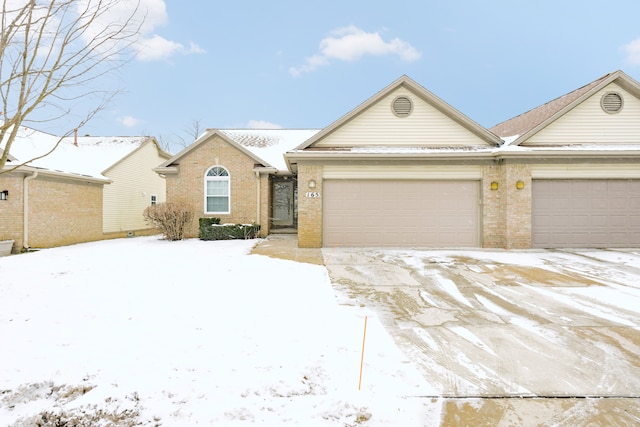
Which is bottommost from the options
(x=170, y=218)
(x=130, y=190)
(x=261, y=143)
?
(x=170, y=218)

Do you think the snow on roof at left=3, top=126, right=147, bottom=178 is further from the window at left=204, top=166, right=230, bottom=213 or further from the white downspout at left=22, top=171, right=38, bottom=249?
the window at left=204, top=166, right=230, bottom=213

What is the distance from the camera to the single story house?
36.9ft

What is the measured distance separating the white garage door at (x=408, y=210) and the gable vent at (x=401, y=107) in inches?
99.3

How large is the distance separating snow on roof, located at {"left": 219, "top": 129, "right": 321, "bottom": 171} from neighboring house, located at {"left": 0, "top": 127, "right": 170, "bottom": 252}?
594 centimetres

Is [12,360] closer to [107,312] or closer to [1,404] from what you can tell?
[1,404]

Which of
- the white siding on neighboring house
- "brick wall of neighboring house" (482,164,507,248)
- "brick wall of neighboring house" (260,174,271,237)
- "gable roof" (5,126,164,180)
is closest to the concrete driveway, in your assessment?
"brick wall of neighboring house" (482,164,507,248)

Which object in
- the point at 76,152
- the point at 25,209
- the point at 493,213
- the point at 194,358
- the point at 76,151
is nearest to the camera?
the point at 194,358

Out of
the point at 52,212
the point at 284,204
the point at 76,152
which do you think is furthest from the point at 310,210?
the point at 76,152

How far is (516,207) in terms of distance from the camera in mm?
11219

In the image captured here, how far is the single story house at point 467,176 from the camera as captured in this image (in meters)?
11.2

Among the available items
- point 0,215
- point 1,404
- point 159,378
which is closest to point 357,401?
point 159,378

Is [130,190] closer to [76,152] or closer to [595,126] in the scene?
[76,152]

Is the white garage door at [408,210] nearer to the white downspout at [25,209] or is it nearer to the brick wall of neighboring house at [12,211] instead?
the white downspout at [25,209]

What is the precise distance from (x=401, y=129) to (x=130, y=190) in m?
15.4
